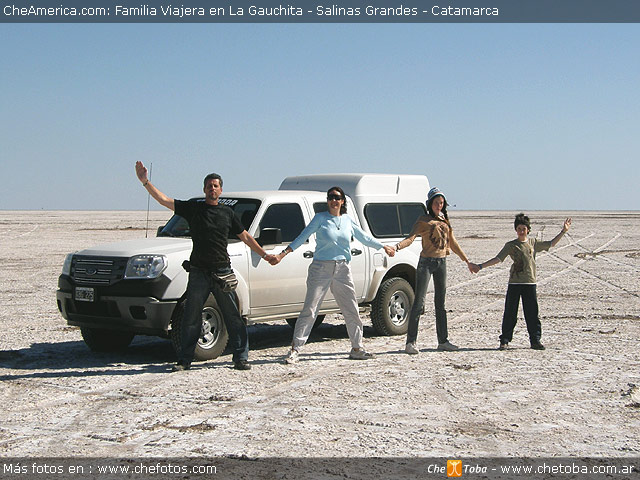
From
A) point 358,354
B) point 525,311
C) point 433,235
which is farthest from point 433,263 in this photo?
point 358,354

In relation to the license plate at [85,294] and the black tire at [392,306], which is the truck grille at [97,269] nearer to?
Answer: the license plate at [85,294]

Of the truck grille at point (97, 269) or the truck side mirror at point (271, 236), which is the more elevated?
the truck side mirror at point (271, 236)

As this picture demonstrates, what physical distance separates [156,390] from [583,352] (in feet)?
16.2

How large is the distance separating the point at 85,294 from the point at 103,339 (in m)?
1.05

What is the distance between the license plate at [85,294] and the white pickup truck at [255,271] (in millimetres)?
11

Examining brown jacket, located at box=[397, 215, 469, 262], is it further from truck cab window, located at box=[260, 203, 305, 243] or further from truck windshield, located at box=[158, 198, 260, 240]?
truck windshield, located at box=[158, 198, 260, 240]

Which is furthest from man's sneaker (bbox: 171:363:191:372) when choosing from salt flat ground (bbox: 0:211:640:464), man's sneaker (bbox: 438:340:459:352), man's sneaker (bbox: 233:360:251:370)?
man's sneaker (bbox: 438:340:459:352)

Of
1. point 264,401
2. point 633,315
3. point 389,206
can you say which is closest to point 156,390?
point 264,401

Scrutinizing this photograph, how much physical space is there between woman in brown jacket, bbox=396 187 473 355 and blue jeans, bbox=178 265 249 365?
6.86ft

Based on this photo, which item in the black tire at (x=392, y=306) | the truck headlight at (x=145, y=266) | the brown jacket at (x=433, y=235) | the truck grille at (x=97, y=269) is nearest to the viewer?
the truck headlight at (x=145, y=266)

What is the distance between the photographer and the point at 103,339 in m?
10.2

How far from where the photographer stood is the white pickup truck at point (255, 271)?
359 inches

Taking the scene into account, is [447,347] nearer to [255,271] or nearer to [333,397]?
[255,271]

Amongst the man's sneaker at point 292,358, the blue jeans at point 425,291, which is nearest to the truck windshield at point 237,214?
the man's sneaker at point 292,358
